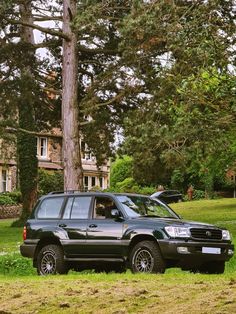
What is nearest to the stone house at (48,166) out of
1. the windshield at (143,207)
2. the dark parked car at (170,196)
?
the dark parked car at (170,196)

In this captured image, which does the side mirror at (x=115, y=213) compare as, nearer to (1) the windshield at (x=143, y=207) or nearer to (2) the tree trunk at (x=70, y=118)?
(1) the windshield at (x=143, y=207)

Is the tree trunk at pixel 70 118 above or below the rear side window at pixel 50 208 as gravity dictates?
above

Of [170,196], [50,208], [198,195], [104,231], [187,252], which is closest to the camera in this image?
[187,252]

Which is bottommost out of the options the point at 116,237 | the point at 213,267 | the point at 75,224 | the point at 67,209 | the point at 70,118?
the point at 213,267

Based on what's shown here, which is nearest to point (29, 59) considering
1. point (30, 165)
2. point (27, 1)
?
point (27, 1)

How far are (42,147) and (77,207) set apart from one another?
Answer: 55.4 m

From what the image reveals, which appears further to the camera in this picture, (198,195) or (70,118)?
(198,195)

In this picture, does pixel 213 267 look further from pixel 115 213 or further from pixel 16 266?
pixel 16 266

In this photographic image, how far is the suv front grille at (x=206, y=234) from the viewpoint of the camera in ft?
52.3

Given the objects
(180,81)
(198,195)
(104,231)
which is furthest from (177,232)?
(198,195)

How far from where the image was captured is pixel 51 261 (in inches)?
674

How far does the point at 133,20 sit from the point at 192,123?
11.2 feet

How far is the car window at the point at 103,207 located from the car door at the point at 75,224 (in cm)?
18

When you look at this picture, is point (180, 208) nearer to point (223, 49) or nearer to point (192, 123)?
point (192, 123)
